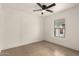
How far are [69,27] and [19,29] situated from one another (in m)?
1.78

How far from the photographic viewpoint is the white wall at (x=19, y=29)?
2268 millimetres

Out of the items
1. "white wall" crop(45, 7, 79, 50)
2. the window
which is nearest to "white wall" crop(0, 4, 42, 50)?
"white wall" crop(45, 7, 79, 50)

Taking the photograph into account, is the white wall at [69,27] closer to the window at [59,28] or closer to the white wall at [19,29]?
the window at [59,28]

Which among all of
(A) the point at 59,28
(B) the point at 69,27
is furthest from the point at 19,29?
(B) the point at 69,27

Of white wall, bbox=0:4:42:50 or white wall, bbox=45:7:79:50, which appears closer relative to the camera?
white wall, bbox=0:4:42:50

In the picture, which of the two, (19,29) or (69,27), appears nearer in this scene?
(19,29)

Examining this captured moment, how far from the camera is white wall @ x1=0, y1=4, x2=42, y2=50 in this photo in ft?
7.44

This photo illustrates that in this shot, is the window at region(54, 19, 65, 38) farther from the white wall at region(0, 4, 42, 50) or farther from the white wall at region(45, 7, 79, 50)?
the white wall at region(0, 4, 42, 50)

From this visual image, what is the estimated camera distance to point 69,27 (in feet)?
8.36

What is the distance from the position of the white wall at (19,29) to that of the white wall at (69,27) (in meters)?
0.42

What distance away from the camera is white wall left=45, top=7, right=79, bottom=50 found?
2.39m

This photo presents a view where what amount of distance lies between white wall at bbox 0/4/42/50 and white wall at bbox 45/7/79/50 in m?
0.42

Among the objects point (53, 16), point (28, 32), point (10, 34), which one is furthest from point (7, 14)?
point (53, 16)

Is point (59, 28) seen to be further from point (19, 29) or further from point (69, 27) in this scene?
point (19, 29)
